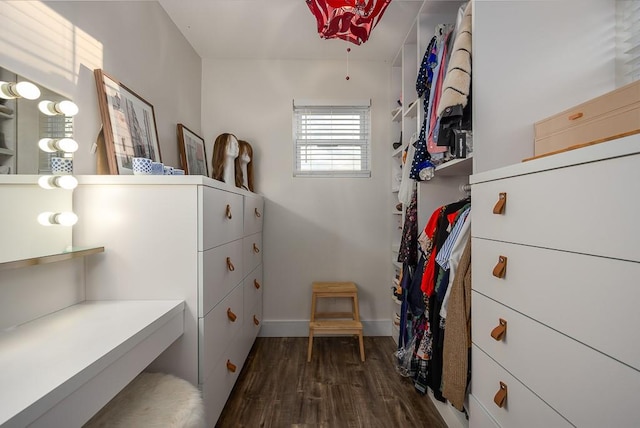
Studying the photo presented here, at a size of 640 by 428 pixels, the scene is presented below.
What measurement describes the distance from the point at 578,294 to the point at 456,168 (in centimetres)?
105

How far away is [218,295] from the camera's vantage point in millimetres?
1405

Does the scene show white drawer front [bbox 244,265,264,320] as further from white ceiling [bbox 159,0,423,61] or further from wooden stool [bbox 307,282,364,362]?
white ceiling [bbox 159,0,423,61]

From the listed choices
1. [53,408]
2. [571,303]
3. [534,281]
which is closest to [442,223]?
[534,281]

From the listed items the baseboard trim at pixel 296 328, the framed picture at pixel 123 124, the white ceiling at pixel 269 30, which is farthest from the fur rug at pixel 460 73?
the baseboard trim at pixel 296 328

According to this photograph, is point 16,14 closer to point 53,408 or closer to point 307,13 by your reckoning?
point 53,408

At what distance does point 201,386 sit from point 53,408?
67 cm

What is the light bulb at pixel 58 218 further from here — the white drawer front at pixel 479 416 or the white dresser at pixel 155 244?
the white drawer front at pixel 479 416

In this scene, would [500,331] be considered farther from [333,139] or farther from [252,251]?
[333,139]

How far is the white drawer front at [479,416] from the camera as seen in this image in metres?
1.02

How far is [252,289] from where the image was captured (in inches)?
86.2

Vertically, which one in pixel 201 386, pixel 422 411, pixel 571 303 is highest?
pixel 571 303

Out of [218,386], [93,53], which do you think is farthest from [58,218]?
[218,386]

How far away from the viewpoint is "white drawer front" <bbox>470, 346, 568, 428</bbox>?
2.56 ft

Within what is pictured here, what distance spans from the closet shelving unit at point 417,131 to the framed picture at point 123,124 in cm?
160
